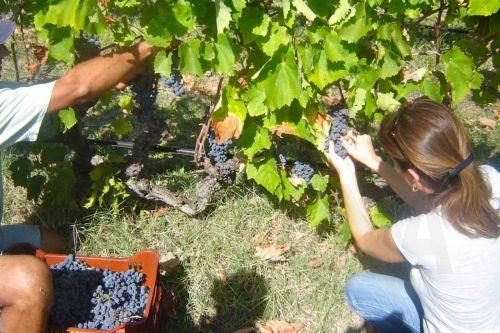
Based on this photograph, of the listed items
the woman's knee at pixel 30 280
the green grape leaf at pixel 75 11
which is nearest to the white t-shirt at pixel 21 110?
the green grape leaf at pixel 75 11

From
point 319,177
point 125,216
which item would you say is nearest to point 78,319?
point 125,216

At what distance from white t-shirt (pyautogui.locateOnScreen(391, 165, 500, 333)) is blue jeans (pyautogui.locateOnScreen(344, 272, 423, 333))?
1.23 feet

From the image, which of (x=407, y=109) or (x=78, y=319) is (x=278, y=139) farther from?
(x=78, y=319)

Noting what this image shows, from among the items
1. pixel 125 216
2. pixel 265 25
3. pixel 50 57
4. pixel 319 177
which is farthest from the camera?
pixel 125 216

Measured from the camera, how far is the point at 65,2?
2.11 meters

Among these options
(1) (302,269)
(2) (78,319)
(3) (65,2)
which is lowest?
(1) (302,269)

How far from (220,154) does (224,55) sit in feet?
2.43

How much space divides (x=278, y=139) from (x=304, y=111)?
38 centimetres

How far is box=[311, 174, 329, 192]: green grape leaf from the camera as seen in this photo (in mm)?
2990

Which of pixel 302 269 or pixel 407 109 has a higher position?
Answer: pixel 407 109

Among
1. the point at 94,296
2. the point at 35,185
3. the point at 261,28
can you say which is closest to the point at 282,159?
the point at 261,28

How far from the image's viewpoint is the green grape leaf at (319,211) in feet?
10.0

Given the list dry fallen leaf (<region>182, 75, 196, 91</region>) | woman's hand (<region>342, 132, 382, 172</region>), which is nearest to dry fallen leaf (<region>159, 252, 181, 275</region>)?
woman's hand (<region>342, 132, 382, 172</region>)

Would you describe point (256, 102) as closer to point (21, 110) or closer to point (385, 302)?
point (21, 110)
